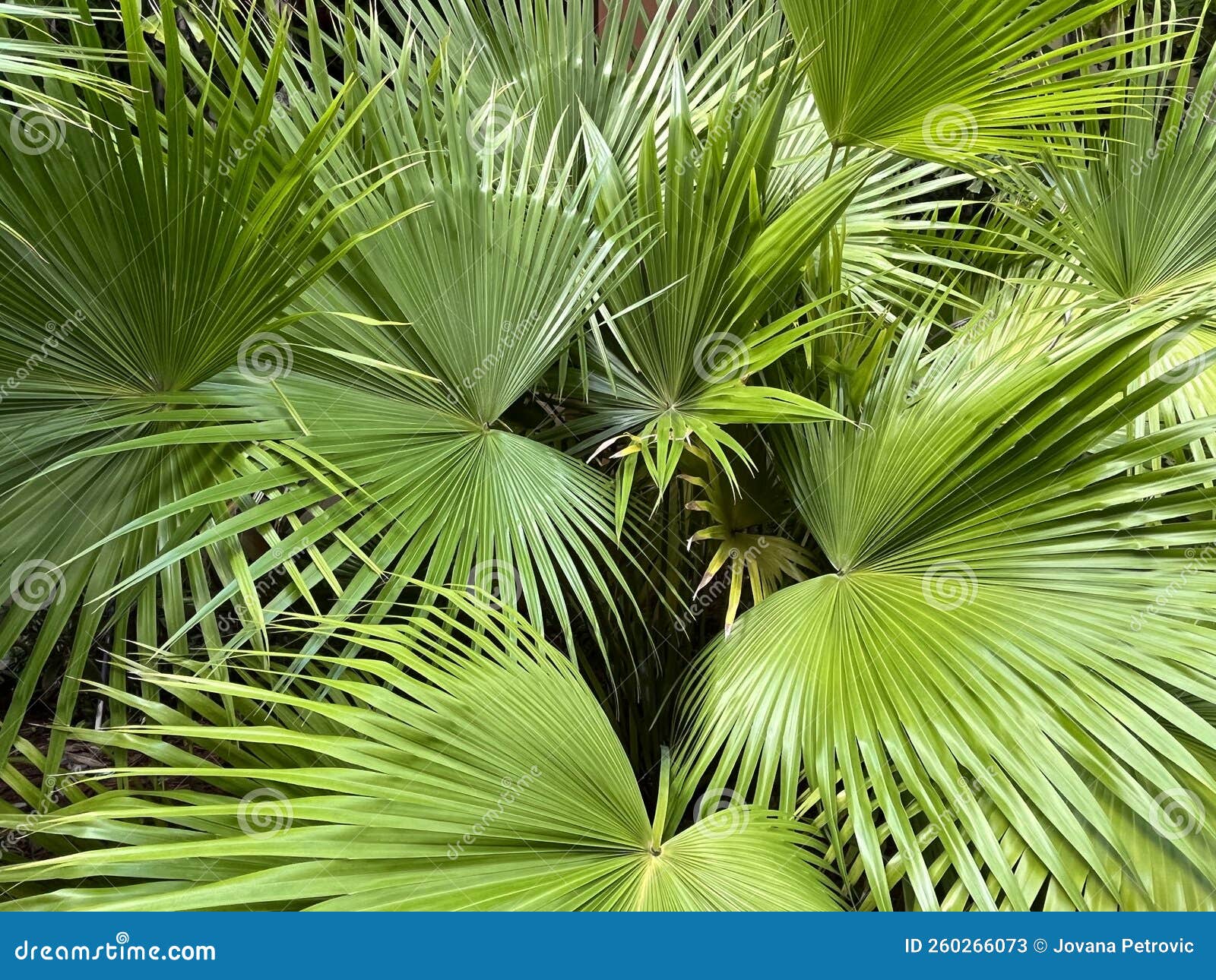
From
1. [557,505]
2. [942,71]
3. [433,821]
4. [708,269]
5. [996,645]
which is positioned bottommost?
[433,821]

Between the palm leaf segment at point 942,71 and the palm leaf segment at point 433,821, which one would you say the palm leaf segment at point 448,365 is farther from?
the palm leaf segment at point 942,71

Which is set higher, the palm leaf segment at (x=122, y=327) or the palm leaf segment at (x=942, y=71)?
the palm leaf segment at (x=942, y=71)

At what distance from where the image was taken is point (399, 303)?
44.4 inches

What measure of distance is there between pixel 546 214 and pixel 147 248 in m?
0.47

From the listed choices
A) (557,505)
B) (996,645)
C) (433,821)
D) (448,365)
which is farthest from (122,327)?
(996,645)

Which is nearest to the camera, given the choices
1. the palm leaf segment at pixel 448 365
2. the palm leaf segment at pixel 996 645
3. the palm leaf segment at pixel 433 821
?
the palm leaf segment at pixel 433 821

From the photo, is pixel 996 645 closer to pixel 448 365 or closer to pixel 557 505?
pixel 557 505

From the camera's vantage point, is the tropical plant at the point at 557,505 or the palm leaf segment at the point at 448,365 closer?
the tropical plant at the point at 557,505

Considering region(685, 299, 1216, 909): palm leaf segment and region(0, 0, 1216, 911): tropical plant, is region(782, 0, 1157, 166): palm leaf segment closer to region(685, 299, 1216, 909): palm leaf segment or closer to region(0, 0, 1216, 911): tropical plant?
region(0, 0, 1216, 911): tropical plant

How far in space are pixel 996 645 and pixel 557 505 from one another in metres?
0.51

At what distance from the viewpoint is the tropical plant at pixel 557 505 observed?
854 mm

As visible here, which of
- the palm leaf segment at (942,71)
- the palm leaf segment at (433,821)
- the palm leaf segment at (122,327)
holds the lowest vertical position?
the palm leaf segment at (433,821)

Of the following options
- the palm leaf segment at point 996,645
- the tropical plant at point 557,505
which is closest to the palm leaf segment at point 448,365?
the tropical plant at point 557,505

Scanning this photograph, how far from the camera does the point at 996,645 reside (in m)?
0.92
